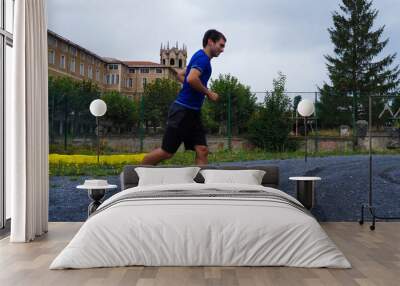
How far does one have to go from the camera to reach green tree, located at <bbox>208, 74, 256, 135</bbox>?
635 cm

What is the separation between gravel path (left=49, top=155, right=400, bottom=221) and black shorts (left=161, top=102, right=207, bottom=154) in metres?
0.86

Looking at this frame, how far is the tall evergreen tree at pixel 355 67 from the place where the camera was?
6824mm

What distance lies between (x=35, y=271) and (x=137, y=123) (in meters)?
3.32

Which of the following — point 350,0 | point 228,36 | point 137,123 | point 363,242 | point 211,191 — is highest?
point 350,0

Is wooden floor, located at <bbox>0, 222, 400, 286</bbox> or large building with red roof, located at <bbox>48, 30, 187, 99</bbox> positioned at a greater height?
large building with red roof, located at <bbox>48, 30, 187, 99</bbox>

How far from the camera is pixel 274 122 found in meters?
6.62

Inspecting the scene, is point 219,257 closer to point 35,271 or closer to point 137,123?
point 35,271

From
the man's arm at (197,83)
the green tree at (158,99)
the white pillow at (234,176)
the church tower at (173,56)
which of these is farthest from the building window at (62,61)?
the white pillow at (234,176)

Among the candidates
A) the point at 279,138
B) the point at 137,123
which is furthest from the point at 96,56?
the point at 279,138

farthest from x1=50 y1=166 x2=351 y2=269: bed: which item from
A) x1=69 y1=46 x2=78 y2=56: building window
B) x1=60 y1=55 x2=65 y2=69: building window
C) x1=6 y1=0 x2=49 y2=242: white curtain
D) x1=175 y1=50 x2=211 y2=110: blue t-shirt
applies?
x1=69 y1=46 x2=78 y2=56: building window

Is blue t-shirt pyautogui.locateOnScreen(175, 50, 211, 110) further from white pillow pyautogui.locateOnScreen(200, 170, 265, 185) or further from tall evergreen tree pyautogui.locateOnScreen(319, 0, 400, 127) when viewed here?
tall evergreen tree pyautogui.locateOnScreen(319, 0, 400, 127)

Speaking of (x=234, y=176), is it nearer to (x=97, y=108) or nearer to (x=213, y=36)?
(x=213, y=36)

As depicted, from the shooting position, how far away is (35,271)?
3.51m

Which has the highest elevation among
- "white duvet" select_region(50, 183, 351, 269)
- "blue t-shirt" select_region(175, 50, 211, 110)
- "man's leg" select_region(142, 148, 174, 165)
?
"blue t-shirt" select_region(175, 50, 211, 110)
